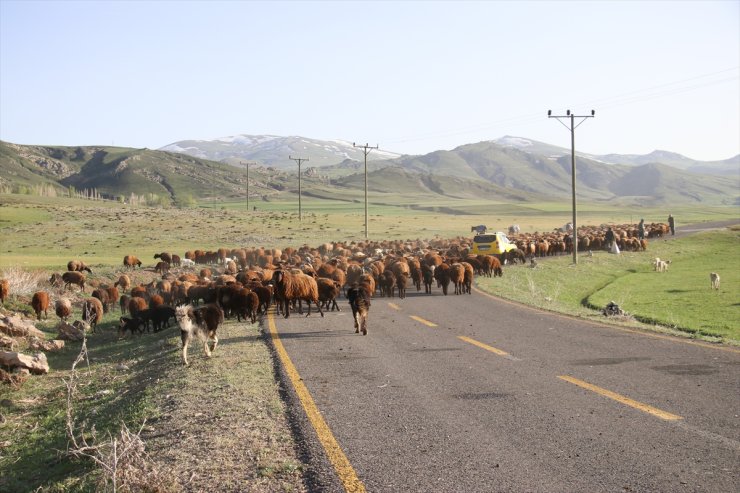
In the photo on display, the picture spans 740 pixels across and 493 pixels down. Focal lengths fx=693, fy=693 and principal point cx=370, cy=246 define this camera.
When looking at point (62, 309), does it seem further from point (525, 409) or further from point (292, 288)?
point (525, 409)

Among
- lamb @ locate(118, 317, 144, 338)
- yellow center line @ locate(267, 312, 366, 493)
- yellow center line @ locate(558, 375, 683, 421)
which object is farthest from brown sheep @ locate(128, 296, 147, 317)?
yellow center line @ locate(558, 375, 683, 421)

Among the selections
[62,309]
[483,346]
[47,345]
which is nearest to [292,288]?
[47,345]

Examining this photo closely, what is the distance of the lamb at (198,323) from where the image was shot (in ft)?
37.5

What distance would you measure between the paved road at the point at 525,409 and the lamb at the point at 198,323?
1.41m

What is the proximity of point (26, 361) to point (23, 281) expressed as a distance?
42.8ft

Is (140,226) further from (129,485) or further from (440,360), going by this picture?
(129,485)

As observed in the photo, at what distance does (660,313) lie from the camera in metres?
23.7

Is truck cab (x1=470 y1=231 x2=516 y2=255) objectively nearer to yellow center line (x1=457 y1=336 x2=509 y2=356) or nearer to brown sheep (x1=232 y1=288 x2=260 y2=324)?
brown sheep (x1=232 y1=288 x2=260 y2=324)

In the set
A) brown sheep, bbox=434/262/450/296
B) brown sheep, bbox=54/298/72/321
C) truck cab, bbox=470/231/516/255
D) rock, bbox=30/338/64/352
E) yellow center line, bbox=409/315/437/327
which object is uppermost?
truck cab, bbox=470/231/516/255

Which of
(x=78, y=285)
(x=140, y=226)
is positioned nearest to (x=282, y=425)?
(x=78, y=285)

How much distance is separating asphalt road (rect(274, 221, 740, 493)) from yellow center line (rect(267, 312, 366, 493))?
0.04 metres

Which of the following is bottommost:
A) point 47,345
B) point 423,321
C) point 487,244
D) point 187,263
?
point 47,345

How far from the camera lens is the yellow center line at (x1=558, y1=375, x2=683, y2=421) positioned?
7.55 metres

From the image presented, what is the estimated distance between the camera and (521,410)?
780 cm
